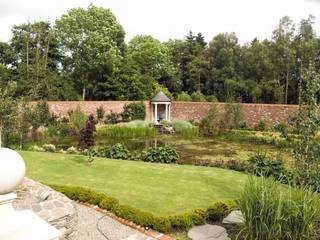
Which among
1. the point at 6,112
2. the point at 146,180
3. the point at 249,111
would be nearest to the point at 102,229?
the point at 146,180

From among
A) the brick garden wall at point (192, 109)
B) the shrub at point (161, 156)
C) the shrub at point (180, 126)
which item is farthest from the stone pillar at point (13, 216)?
the brick garden wall at point (192, 109)

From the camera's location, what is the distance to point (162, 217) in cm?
485

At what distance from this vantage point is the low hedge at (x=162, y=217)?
4809mm

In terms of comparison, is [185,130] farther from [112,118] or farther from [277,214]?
[277,214]

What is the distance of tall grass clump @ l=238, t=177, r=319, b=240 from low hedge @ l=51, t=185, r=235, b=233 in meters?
1.10

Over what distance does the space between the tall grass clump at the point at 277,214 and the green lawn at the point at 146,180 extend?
175cm

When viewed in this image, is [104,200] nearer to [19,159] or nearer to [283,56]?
[19,159]

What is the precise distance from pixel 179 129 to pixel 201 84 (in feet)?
46.5

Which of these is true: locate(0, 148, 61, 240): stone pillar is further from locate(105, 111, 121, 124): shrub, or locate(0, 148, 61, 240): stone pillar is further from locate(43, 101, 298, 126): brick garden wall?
locate(105, 111, 121, 124): shrub

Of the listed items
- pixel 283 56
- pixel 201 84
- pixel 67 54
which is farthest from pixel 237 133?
pixel 67 54

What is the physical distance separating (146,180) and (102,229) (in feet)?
9.06

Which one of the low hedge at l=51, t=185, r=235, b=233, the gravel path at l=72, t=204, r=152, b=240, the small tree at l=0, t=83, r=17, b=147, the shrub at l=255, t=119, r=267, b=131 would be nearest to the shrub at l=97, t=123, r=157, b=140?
the small tree at l=0, t=83, r=17, b=147

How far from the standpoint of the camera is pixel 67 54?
26.9 meters

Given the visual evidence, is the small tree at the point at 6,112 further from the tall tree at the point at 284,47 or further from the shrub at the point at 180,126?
the tall tree at the point at 284,47
